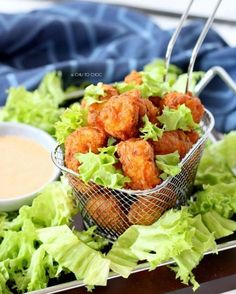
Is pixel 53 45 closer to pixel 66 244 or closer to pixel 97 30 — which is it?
pixel 97 30

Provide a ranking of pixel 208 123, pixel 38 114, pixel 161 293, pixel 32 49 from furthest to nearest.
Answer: pixel 32 49
pixel 38 114
pixel 208 123
pixel 161 293

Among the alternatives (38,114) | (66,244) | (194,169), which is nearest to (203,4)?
(38,114)

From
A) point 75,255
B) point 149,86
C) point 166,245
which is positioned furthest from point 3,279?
point 149,86

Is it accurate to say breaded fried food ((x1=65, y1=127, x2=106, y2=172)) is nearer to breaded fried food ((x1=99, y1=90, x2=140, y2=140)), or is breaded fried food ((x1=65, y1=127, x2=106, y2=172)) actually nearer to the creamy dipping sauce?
breaded fried food ((x1=99, y1=90, x2=140, y2=140))

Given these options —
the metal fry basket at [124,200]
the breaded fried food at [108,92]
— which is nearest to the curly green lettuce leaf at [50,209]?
the metal fry basket at [124,200]

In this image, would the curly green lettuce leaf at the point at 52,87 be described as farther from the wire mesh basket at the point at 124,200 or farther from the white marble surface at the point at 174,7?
the white marble surface at the point at 174,7

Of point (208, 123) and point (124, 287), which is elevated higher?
point (208, 123)
